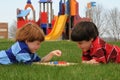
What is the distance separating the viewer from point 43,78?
364cm

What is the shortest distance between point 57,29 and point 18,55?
18.0 meters

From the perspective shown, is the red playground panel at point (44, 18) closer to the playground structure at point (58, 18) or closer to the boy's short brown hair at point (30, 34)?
the playground structure at point (58, 18)

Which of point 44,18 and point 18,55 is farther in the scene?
point 44,18

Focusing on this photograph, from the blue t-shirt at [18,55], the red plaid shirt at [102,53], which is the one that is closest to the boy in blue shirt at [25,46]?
the blue t-shirt at [18,55]

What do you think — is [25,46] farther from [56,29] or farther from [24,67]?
[56,29]

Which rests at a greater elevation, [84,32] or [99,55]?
[84,32]

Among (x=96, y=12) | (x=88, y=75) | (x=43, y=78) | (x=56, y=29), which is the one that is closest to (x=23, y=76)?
(x=43, y=78)

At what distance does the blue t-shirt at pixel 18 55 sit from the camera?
511 cm

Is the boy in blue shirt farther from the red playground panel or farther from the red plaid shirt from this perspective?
the red playground panel

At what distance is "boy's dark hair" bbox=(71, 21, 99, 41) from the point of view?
16.8 feet

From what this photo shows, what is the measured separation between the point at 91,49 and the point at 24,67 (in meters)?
1.06

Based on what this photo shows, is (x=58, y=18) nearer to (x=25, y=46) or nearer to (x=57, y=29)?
(x=57, y=29)

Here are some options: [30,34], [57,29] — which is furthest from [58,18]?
[30,34]

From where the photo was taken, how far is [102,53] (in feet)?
17.0
